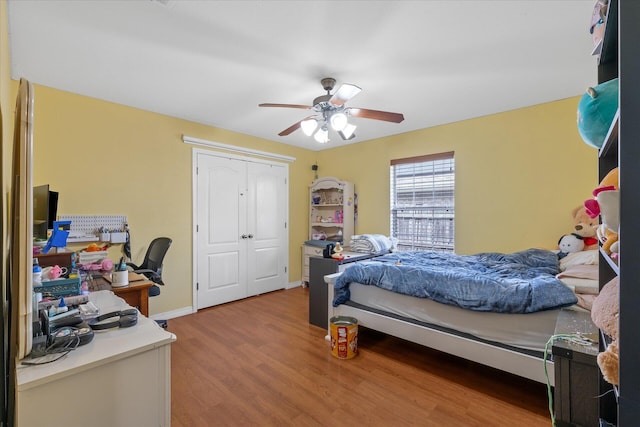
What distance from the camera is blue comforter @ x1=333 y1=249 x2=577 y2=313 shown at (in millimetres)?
1777

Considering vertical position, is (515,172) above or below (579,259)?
above

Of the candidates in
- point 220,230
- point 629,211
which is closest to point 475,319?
point 629,211

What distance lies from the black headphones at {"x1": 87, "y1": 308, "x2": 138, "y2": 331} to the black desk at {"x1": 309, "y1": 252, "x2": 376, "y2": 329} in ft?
6.47

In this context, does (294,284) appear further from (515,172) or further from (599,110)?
(599,110)

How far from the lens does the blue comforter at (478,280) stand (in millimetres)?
1777

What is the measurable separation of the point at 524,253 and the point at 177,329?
11.9 ft

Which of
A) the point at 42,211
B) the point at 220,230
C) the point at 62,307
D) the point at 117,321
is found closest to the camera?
the point at 117,321

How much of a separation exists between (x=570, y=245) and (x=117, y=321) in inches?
140

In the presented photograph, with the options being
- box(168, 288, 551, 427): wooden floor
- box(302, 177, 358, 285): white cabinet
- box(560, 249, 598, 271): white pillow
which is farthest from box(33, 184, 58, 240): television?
box(560, 249, 598, 271): white pillow

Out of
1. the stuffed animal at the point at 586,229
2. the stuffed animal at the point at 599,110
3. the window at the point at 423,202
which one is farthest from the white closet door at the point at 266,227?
the stuffed animal at the point at 599,110

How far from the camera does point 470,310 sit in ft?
6.49

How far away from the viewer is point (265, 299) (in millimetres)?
4172

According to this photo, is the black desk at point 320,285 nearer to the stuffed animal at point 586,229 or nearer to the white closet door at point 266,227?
the white closet door at point 266,227

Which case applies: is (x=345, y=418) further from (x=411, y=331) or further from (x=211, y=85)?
(x=211, y=85)
